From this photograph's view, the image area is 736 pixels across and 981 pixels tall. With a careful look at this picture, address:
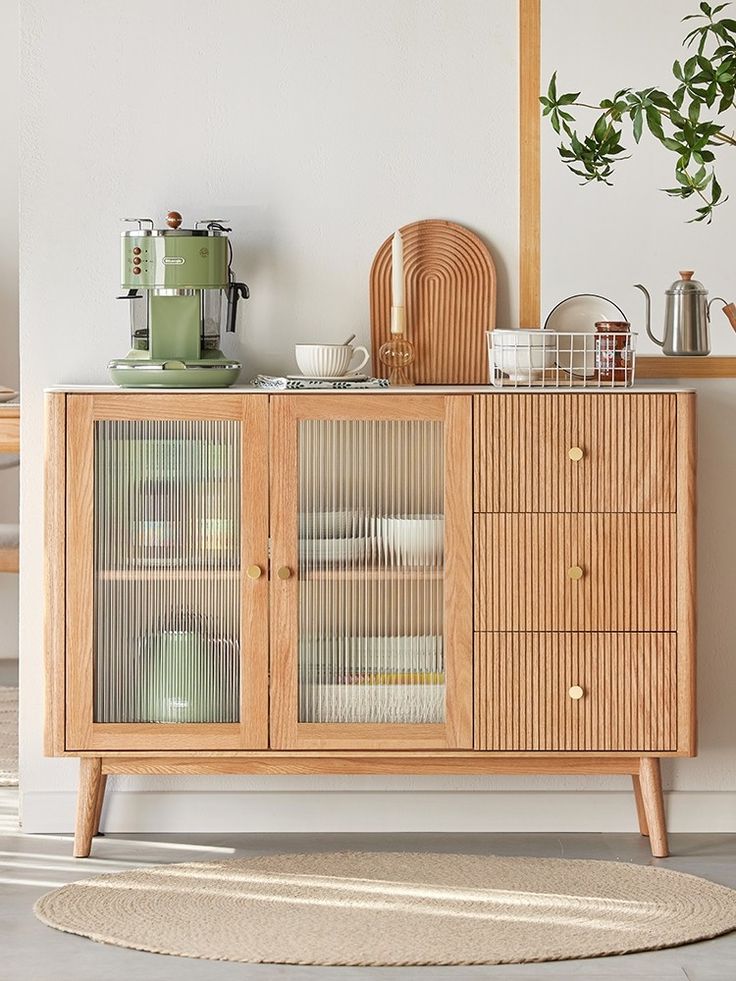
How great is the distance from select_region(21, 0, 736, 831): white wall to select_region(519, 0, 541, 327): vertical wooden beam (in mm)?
23

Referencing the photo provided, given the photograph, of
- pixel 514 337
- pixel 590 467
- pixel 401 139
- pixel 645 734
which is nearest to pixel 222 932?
pixel 645 734

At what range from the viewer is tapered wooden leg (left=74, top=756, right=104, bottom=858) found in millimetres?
3064

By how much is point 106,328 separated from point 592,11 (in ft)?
4.44

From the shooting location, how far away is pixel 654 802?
10.00ft

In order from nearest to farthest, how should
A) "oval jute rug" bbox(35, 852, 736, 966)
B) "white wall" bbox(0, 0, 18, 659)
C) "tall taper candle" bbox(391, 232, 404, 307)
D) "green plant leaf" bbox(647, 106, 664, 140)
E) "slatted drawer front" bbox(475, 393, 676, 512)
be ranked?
"green plant leaf" bbox(647, 106, 664, 140)
"oval jute rug" bbox(35, 852, 736, 966)
"slatted drawer front" bbox(475, 393, 676, 512)
"tall taper candle" bbox(391, 232, 404, 307)
"white wall" bbox(0, 0, 18, 659)

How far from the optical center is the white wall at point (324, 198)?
3260mm

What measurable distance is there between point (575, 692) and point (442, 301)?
3.17 feet

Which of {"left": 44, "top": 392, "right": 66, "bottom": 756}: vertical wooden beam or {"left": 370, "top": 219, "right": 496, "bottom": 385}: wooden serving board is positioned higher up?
{"left": 370, "top": 219, "right": 496, "bottom": 385}: wooden serving board

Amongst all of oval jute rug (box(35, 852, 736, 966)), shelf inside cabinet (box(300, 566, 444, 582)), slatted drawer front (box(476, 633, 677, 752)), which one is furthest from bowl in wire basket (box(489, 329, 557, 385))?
oval jute rug (box(35, 852, 736, 966))

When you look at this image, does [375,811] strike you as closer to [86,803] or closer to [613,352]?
[86,803]

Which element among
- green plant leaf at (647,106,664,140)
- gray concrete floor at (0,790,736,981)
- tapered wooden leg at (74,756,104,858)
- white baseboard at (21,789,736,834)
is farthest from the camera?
white baseboard at (21,789,736,834)

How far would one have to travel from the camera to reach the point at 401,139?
327 cm

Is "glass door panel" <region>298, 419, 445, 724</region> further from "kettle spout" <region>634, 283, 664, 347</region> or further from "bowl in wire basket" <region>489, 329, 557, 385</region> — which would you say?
"kettle spout" <region>634, 283, 664, 347</region>

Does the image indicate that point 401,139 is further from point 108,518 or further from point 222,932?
point 222,932
